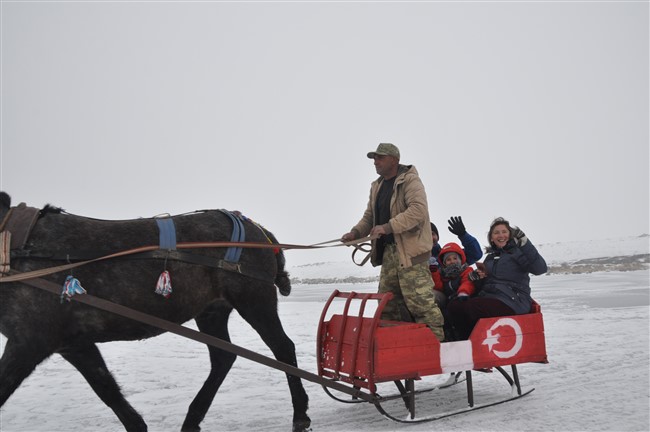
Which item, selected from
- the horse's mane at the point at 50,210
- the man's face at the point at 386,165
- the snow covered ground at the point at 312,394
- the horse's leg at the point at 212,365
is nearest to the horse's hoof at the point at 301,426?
the snow covered ground at the point at 312,394

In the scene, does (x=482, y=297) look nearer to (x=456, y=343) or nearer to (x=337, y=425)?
(x=456, y=343)

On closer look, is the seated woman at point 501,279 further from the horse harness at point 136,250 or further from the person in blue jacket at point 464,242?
the horse harness at point 136,250

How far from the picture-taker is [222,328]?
5.47m

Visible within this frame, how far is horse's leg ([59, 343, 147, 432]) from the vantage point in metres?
4.37

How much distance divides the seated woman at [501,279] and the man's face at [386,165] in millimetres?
1337

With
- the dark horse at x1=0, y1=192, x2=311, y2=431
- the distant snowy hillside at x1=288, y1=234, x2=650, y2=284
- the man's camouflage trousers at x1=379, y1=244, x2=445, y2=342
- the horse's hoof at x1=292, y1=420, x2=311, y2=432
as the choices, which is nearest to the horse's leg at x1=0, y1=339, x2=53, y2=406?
the dark horse at x1=0, y1=192, x2=311, y2=431

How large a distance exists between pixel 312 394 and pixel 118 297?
280cm

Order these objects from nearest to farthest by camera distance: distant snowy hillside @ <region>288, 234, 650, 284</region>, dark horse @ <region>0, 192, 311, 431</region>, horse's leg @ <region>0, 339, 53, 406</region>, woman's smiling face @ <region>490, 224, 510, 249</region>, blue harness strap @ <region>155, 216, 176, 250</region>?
1. horse's leg @ <region>0, 339, 53, 406</region>
2. dark horse @ <region>0, 192, 311, 431</region>
3. blue harness strap @ <region>155, 216, 176, 250</region>
4. woman's smiling face @ <region>490, 224, 510, 249</region>
5. distant snowy hillside @ <region>288, 234, 650, 284</region>

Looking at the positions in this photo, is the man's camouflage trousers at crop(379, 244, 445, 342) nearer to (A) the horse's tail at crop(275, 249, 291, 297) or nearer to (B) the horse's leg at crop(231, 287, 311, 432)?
(A) the horse's tail at crop(275, 249, 291, 297)

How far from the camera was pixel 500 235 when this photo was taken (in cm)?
598

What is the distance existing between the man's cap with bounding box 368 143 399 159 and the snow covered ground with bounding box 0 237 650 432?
2421 millimetres

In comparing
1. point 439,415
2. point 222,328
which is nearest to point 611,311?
point 439,415

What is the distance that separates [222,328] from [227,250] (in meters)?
1.00

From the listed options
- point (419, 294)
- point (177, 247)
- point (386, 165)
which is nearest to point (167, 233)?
point (177, 247)
